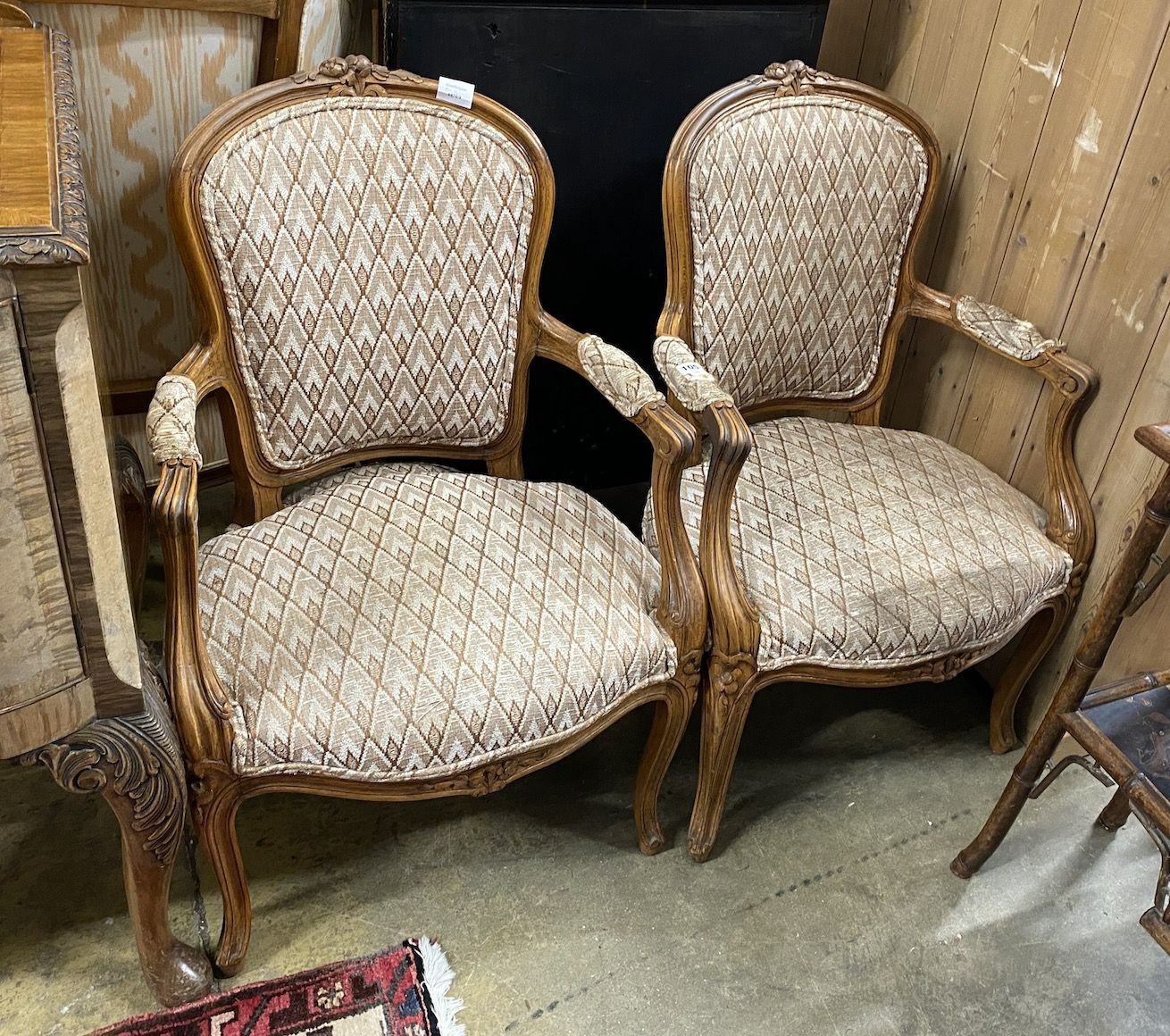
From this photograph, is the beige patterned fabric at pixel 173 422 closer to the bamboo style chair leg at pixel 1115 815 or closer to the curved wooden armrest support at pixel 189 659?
the curved wooden armrest support at pixel 189 659

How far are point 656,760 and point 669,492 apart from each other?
1.34ft

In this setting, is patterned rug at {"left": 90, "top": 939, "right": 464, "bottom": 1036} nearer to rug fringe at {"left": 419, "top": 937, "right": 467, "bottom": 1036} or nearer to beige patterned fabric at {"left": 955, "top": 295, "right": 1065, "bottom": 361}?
rug fringe at {"left": 419, "top": 937, "right": 467, "bottom": 1036}

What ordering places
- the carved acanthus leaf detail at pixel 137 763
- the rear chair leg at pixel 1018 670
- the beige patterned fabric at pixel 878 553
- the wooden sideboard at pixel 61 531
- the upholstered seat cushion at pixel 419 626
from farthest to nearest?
the rear chair leg at pixel 1018 670 < the beige patterned fabric at pixel 878 553 < the upholstered seat cushion at pixel 419 626 < the carved acanthus leaf detail at pixel 137 763 < the wooden sideboard at pixel 61 531

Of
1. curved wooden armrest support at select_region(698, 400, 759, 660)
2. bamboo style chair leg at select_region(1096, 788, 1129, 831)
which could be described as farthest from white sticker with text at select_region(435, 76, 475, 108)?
bamboo style chair leg at select_region(1096, 788, 1129, 831)

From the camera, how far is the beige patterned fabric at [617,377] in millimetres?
Answer: 1383

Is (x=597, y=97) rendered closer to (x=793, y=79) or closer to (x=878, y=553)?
(x=793, y=79)

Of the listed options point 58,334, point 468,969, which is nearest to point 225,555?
point 58,334

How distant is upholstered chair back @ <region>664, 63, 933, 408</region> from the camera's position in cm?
157

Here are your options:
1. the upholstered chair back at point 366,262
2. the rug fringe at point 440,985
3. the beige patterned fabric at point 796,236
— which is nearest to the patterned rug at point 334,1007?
the rug fringe at point 440,985

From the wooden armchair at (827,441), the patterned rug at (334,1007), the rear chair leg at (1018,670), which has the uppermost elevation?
the wooden armchair at (827,441)

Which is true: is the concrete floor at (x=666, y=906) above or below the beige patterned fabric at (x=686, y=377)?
below

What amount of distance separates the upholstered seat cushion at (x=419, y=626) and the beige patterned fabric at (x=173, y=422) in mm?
208

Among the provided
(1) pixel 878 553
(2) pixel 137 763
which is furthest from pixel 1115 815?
(2) pixel 137 763

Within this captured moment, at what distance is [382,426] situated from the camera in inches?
60.7
